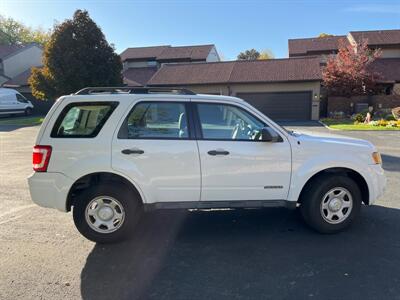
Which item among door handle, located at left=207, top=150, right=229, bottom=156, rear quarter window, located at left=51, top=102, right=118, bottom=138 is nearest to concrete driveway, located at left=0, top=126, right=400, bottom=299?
door handle, located at left=207, top=150, right=229, bottom=156

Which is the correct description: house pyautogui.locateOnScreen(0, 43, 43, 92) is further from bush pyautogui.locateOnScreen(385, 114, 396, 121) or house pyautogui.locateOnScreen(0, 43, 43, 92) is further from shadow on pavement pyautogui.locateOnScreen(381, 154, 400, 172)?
shadow on pavement pyautogui.locateOnScreen(381, 154, 400, 172)

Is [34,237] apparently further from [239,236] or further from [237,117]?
[237,117]

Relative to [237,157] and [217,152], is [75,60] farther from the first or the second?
[237,157]

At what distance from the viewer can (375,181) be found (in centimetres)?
439

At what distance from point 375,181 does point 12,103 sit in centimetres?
2895

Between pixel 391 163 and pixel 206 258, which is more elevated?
pixel 391 163

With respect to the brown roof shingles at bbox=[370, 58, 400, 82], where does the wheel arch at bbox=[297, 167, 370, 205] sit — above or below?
below

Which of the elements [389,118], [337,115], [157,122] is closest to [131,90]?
[157,122]

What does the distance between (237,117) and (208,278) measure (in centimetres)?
198

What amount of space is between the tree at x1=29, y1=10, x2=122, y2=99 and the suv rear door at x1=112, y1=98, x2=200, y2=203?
1813 centimetres

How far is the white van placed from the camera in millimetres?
26375

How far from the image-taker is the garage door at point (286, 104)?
24.0 meters

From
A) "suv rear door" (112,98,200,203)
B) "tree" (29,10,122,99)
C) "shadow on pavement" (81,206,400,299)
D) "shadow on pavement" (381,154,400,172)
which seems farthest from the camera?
"tree" (29,10,122,99)

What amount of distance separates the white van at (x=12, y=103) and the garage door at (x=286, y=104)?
19.3 metres
